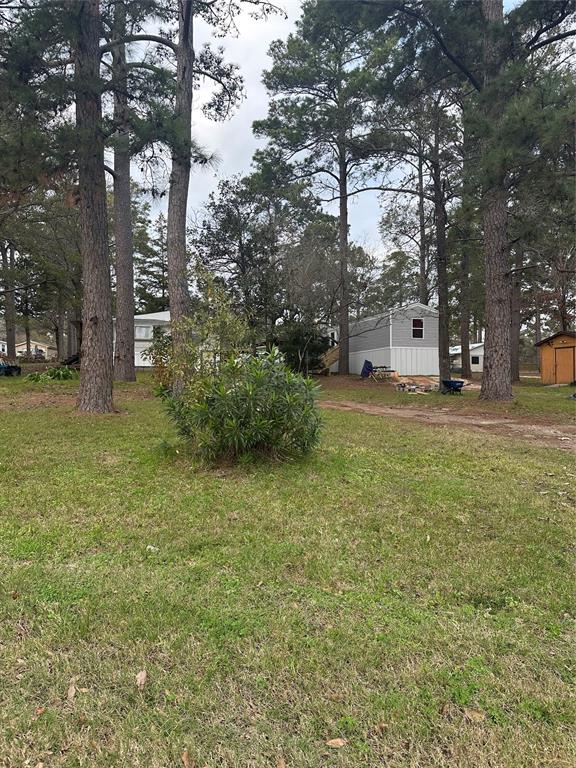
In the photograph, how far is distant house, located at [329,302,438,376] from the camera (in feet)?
66.7

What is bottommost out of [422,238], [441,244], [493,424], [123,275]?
[493,424]

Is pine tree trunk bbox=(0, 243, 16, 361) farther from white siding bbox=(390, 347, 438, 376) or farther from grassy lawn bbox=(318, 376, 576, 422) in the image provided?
white siding bbox=(390, 347, 438, 376)

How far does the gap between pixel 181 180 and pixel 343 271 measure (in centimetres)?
861

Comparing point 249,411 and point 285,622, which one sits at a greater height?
point 249,411

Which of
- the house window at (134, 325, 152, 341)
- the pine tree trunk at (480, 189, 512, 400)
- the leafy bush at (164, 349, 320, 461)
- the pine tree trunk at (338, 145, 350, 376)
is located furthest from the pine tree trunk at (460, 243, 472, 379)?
the house window at (134, 325, 152, 341)

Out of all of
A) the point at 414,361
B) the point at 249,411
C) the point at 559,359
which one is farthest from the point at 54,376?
the point at 559,359

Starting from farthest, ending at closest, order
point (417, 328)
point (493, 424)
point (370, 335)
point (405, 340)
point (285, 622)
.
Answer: point (370, 335), point (417, 328), point (405, 340), point (493, 424), point (285, 622)

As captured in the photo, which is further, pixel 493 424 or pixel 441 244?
pixel 441 244

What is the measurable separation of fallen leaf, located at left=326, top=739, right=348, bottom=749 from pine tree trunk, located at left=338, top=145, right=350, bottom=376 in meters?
15.4

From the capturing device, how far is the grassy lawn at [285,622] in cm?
136

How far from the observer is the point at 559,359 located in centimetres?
1759

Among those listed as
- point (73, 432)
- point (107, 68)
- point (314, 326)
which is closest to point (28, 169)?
point (107, 68)

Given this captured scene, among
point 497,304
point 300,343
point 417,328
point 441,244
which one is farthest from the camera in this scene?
point 417,328

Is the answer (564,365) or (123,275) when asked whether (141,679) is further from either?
(564,365)
